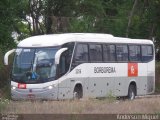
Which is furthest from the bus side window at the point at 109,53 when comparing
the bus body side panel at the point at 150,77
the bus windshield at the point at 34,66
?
the bus windshield at the point at 34,66

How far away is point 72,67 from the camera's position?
2786 cm

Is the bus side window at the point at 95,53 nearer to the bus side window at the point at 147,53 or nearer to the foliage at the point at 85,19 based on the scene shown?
the bus side window at the point at 147,53

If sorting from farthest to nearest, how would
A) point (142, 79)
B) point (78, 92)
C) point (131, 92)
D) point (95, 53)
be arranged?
point (142, 79) < point (131, 92) < point (95, 53) < point (78, 92)

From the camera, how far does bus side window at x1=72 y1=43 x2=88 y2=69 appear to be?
28.1 meters

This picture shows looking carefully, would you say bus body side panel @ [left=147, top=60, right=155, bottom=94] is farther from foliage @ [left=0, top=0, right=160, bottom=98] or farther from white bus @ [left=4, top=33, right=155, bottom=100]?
foliage @ [left=0, top=0, right=160, bottom=98]

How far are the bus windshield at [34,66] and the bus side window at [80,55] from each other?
127 centimetres

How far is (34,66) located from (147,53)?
29.9 feet

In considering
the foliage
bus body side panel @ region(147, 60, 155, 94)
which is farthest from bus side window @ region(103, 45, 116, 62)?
the foliage

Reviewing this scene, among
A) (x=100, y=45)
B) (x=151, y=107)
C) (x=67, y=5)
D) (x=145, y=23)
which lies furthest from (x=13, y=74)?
(x=145, y=23)

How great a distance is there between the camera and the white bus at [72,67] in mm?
27047

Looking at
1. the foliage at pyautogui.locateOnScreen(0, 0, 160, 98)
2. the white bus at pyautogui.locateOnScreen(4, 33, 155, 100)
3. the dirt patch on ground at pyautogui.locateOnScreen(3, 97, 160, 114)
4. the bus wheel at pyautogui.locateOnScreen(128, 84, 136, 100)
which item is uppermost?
the foliage at pyautogui.locateOnScreen(0, 0, 160, 98)

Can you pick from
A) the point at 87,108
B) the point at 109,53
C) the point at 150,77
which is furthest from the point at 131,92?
the point at 87,108

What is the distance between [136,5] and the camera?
1901 inches

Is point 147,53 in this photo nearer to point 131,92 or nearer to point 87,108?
point 131,92
